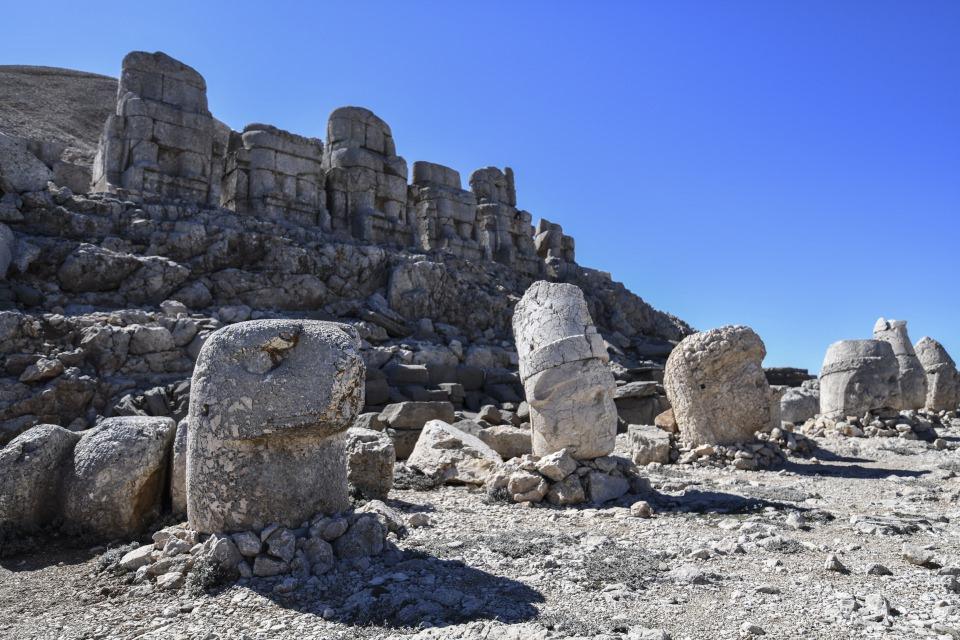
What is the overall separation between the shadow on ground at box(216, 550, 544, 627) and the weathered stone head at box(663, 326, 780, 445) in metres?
6.07

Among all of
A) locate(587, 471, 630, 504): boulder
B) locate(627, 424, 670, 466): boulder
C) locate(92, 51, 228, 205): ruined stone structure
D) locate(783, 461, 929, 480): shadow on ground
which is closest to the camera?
locate(587, 471, 630, 504): boulder

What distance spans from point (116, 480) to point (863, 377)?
11.9 metres

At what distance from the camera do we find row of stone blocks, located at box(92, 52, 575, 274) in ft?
54.7

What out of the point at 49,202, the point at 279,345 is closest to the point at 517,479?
the point at 279,345

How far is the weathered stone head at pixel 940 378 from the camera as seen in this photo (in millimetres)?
15734

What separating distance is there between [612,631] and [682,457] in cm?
655

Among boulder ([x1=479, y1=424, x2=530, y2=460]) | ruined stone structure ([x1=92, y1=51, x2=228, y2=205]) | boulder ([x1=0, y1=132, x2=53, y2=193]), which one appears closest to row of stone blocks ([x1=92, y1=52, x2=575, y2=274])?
ruined stone structure ([x1=92, y1=51, x2=228, y2=205])

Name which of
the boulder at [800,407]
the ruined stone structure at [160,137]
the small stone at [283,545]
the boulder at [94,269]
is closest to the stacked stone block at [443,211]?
the ruined stone structure at [160,137]

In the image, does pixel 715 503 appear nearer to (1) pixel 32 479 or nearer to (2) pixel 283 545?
(2) pixel 283 545

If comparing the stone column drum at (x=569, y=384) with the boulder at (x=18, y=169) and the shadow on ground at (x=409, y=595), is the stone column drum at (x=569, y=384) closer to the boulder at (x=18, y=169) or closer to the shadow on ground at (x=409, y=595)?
the shadow on ground at (x=409, y=595)

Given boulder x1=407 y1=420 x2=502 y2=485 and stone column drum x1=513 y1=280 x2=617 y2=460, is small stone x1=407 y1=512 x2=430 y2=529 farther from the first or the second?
boulder x1=407 y1=420 x2=502 y2=485

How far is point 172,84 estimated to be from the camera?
57.8ft

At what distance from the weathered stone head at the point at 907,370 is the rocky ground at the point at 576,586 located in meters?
8.97

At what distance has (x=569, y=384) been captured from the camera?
6781 millimetres
